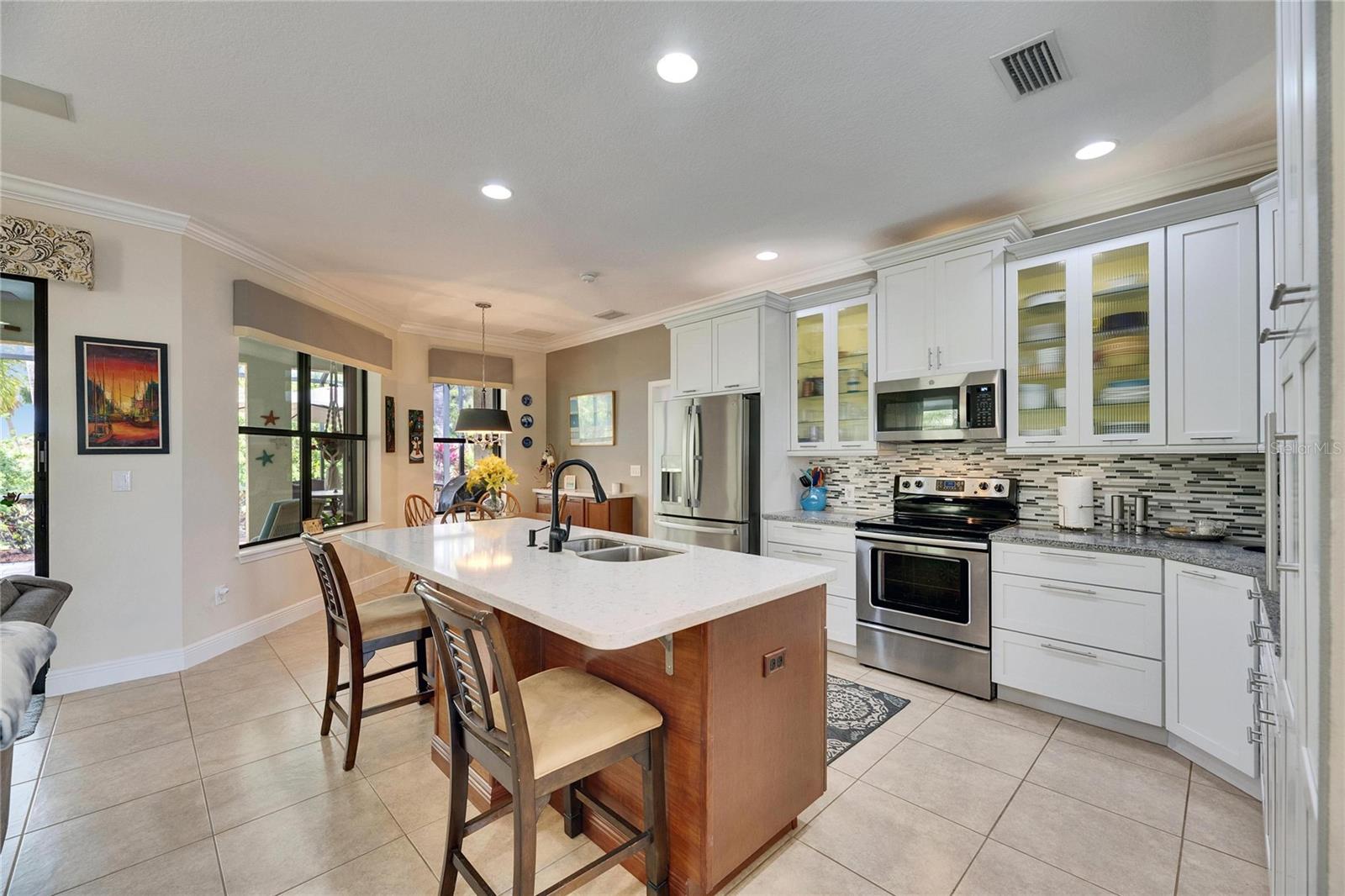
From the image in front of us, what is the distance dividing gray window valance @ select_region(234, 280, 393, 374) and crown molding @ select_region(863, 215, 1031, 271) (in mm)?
4189

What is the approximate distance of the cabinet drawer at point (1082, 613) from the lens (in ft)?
8.31

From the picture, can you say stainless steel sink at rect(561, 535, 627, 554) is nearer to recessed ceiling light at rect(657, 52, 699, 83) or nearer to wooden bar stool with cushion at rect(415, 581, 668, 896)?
wooden bar stool with cushion at rect(415, 581, 668, 896)

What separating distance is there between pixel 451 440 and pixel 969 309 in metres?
5.75

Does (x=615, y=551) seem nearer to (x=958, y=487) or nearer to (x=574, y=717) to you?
(x=574, y=717)

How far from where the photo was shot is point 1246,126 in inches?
96.9

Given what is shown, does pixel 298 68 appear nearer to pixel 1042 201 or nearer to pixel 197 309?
pixel 197 309

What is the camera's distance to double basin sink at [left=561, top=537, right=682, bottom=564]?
2450 millimetres

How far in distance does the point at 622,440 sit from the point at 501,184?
349cm

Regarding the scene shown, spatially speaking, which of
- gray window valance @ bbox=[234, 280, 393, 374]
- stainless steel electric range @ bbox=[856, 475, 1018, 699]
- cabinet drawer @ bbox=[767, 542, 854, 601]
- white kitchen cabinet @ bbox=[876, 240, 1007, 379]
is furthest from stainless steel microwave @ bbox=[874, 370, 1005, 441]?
gray window valance @ bbox=[234, 280, 393, 374]

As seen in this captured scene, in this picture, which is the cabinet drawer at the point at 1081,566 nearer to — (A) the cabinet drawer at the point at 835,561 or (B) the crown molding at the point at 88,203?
(A) the cabinet drawer at the point at 835,561

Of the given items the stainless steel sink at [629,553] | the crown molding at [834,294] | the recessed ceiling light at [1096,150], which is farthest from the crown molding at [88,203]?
the recessed ceiling light at [1096,150]

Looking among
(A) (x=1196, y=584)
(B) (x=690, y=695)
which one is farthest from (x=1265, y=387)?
(B) (x=690, y=695)

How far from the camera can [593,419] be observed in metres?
6.51

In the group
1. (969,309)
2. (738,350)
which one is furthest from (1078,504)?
(738,350)
